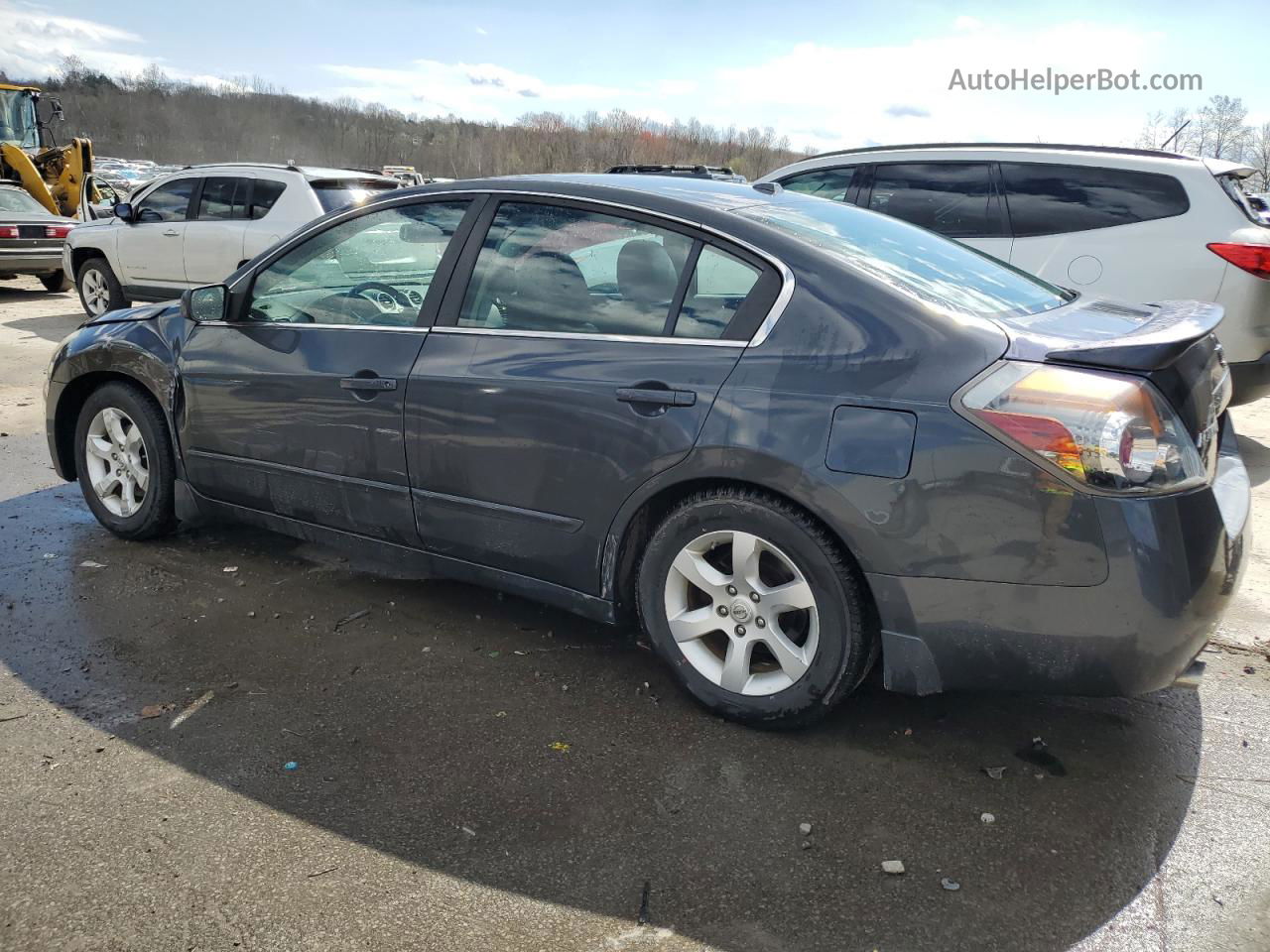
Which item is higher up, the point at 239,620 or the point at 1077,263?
the point at 1077,263

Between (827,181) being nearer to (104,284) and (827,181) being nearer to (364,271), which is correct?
(364,271)

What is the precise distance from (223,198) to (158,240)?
1.15m

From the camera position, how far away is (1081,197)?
645 cm

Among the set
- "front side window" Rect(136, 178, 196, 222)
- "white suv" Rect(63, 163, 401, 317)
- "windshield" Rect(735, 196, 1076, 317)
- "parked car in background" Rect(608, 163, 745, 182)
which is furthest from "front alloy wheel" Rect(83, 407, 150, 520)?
"front side window" Rect(136, 178, 196, 222)

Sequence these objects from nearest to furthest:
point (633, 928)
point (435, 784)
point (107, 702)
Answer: point (633, 928) → point (435, 784) → point (107, 702)

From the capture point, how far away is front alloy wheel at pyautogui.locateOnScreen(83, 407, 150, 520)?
4.62m

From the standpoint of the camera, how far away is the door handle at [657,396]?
303 cm

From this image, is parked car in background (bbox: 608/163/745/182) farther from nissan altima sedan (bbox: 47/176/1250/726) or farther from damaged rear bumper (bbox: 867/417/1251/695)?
damaged rear bumper (bbox: 867/417/1251/695)

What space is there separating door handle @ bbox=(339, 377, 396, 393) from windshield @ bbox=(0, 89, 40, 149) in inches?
910

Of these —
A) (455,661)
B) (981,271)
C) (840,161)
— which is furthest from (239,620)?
(840,161)

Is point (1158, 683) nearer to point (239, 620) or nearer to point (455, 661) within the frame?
point (455, 661)

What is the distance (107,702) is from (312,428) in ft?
3.81

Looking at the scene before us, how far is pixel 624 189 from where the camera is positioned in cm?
343

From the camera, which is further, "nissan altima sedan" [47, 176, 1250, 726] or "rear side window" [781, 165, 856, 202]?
"rear side window" [781, 165, 856, 202]
